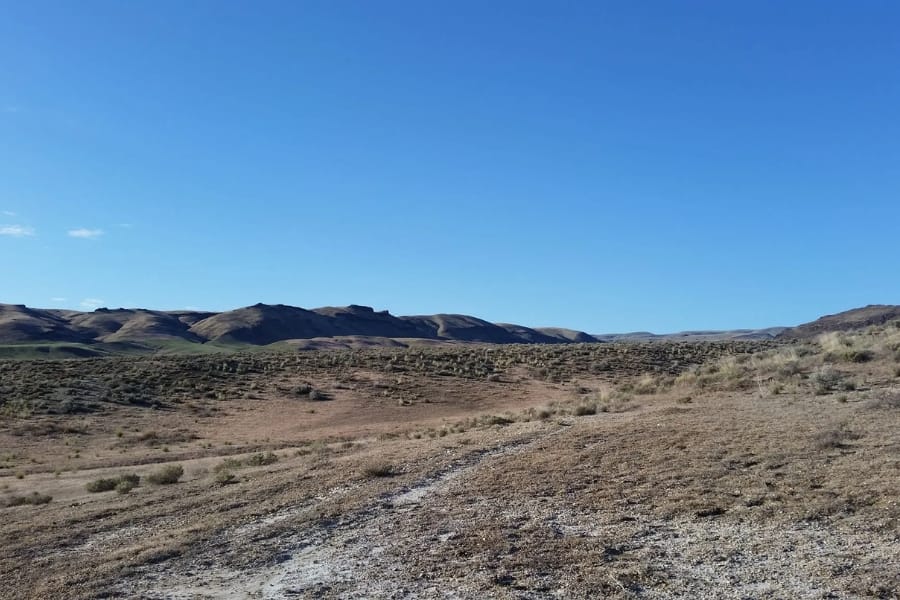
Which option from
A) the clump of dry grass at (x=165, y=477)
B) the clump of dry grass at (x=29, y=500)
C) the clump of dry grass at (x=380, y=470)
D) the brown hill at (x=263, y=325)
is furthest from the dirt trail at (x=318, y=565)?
the brown hill at (x=263, y=325)

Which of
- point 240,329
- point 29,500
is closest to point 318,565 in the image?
point 29,500

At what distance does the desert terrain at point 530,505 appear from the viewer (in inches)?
324

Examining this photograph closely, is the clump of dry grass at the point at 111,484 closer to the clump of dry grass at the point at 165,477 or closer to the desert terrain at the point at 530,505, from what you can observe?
the desert terrain at the point at 530,505

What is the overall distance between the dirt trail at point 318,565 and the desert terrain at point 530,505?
41 millimetres

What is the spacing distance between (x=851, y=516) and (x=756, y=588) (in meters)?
2.75

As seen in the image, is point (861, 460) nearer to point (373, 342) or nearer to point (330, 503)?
point (330, 503)

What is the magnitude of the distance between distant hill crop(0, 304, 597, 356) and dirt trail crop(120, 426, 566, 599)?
8974cm

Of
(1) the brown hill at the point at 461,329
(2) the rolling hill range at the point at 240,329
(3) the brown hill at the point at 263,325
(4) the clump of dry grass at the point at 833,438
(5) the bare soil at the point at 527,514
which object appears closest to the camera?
(5) the bare soil at the point at 527,514

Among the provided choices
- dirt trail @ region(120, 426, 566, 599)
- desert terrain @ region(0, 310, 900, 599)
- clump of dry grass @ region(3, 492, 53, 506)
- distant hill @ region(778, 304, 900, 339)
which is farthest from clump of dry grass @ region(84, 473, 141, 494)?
distant hill @ region(778, 304, 900, 339)

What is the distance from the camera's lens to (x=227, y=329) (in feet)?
450

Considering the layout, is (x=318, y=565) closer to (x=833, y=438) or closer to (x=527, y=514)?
(x=527, y=514)

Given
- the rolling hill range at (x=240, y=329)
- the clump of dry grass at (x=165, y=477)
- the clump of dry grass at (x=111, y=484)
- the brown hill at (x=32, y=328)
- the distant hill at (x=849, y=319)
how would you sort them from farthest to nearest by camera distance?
the brown hill at (x=32, y=328) < the rolling hill range at (x=240, y=329) < the distant hill at (x=849, y=319) < the clump of dry grass at (x=165, y=477) < the clump of dry grass at (x=111, y=484)

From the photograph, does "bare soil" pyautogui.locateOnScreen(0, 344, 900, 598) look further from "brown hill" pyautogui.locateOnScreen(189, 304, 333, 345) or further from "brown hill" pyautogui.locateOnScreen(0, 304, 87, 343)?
"brown hill" pyautogui.locateOnScreen(189, 304, 333, 345)

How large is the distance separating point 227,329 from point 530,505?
132 m
